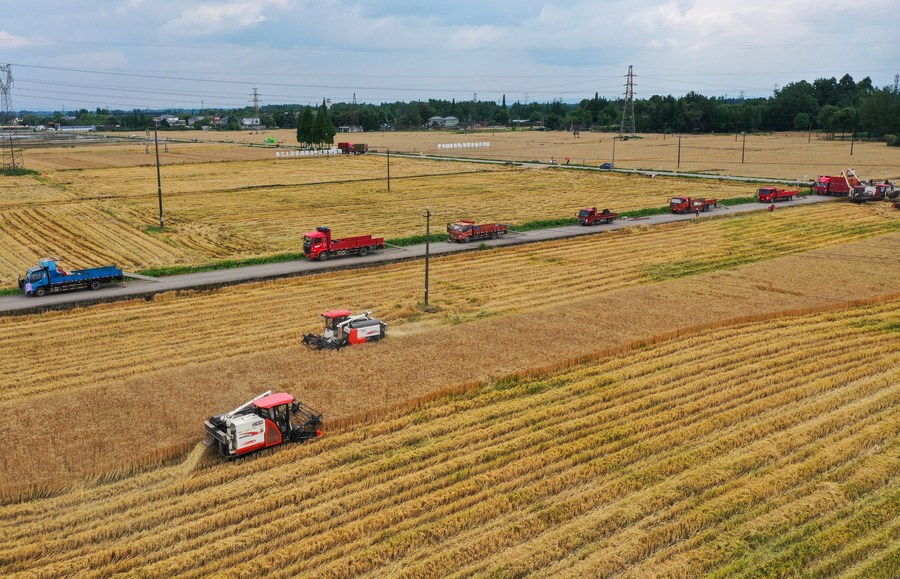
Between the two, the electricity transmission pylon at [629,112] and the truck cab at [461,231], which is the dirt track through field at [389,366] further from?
the electricity transmission pylon at [629,112]

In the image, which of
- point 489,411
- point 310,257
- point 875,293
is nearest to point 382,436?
point 489,411

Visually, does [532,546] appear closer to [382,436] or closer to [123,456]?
[382,436]

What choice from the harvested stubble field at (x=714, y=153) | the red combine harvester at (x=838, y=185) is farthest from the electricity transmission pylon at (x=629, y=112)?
the red combine harvester at (x=838, y=185)

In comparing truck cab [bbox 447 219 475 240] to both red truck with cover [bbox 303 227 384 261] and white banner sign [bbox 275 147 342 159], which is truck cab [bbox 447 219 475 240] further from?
white banner sign [bbox 275 147 342 159]

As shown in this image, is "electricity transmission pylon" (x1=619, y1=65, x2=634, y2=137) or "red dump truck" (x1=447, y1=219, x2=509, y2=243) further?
"electricity transmission pylon" (x1=619, y1=65, x2=634, y2=137)

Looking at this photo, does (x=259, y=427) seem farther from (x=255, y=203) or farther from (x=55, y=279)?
(x=255, y=203)

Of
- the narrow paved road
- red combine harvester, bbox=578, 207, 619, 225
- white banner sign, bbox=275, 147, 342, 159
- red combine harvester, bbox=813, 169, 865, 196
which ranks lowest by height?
the narrow paved road

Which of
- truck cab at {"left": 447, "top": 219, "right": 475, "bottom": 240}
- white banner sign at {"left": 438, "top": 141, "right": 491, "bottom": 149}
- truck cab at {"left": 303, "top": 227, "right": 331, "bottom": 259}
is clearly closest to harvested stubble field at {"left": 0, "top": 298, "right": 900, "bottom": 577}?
truck cab at {"left": 303, "top": 227, "right": 331, "bottom": 259}

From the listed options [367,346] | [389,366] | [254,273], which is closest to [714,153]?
[254,273]
